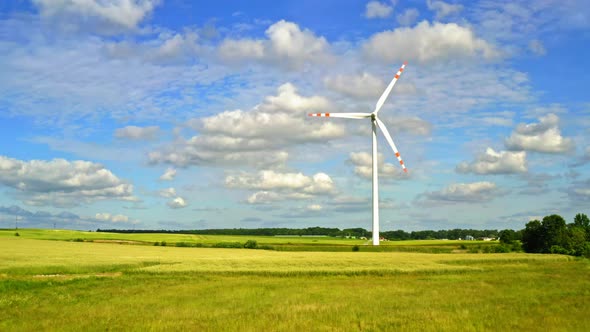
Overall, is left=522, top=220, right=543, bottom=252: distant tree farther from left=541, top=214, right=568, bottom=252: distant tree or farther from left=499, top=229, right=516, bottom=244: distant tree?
left=499, top=229, right=516, bottom=244: distant tree

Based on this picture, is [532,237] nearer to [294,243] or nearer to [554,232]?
[554,232]

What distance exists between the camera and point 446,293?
30.2m

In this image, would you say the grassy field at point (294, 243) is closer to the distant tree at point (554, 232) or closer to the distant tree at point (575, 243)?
the distant tree at point (554, 232)

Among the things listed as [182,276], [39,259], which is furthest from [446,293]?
[39,259]

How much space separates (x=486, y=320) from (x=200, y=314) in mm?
11643

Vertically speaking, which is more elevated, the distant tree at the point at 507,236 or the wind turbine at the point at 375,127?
the wind turbine at the point at 375,127

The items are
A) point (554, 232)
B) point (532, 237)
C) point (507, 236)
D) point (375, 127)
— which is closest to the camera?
point (375, 127)

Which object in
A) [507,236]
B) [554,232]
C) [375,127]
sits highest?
[375,127]

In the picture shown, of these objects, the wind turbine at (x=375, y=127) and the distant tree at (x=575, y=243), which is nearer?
the wind turbine at (x=375, y=127)

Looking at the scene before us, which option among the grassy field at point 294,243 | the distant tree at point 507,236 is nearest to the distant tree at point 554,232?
the grassy field at point 294,243

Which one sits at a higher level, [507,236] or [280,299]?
[507,236]

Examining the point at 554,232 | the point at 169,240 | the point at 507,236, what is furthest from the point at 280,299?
the point at 507,236

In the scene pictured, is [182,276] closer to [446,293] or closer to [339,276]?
[339,276]

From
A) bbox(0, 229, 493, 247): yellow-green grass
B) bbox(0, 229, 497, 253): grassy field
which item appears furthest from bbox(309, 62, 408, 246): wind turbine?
bbox(0, 229, 493, 247): yellow-green grass
